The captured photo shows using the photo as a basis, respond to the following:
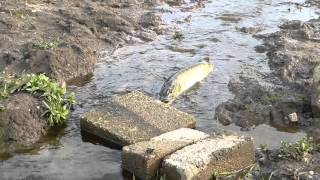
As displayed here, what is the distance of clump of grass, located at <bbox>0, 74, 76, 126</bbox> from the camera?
7.57m

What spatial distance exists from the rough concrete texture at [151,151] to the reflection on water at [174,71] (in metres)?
0.26

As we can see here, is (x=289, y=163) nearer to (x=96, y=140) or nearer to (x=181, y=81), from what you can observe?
→ (x=96, y=140)

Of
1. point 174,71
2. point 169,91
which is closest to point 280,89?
point 169,91

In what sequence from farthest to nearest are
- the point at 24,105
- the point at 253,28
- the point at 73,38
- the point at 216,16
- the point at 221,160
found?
the point at 216,16
the point at 253,28
the point at 73,38
the point at 24,105
the point at 221,160

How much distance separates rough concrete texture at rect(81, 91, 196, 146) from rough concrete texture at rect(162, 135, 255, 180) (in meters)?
0.90

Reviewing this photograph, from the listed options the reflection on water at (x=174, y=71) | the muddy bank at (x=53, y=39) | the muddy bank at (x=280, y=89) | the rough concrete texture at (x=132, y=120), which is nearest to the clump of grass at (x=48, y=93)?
the muddy bank at (x=53, y=39)

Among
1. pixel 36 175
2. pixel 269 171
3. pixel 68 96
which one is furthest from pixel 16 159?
pixel 269 171

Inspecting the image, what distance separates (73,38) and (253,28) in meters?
4.30

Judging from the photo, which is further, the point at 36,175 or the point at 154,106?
the point at 154,106

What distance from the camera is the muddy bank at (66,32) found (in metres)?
9.41

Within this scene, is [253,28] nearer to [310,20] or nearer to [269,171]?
[310,20]

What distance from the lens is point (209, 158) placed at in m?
6.18

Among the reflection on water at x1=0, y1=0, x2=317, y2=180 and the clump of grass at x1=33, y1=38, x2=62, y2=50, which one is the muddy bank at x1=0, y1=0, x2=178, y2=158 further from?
the reflection on water at x1=0, y1=0, x2=317, y2=180

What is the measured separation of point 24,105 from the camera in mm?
7500
